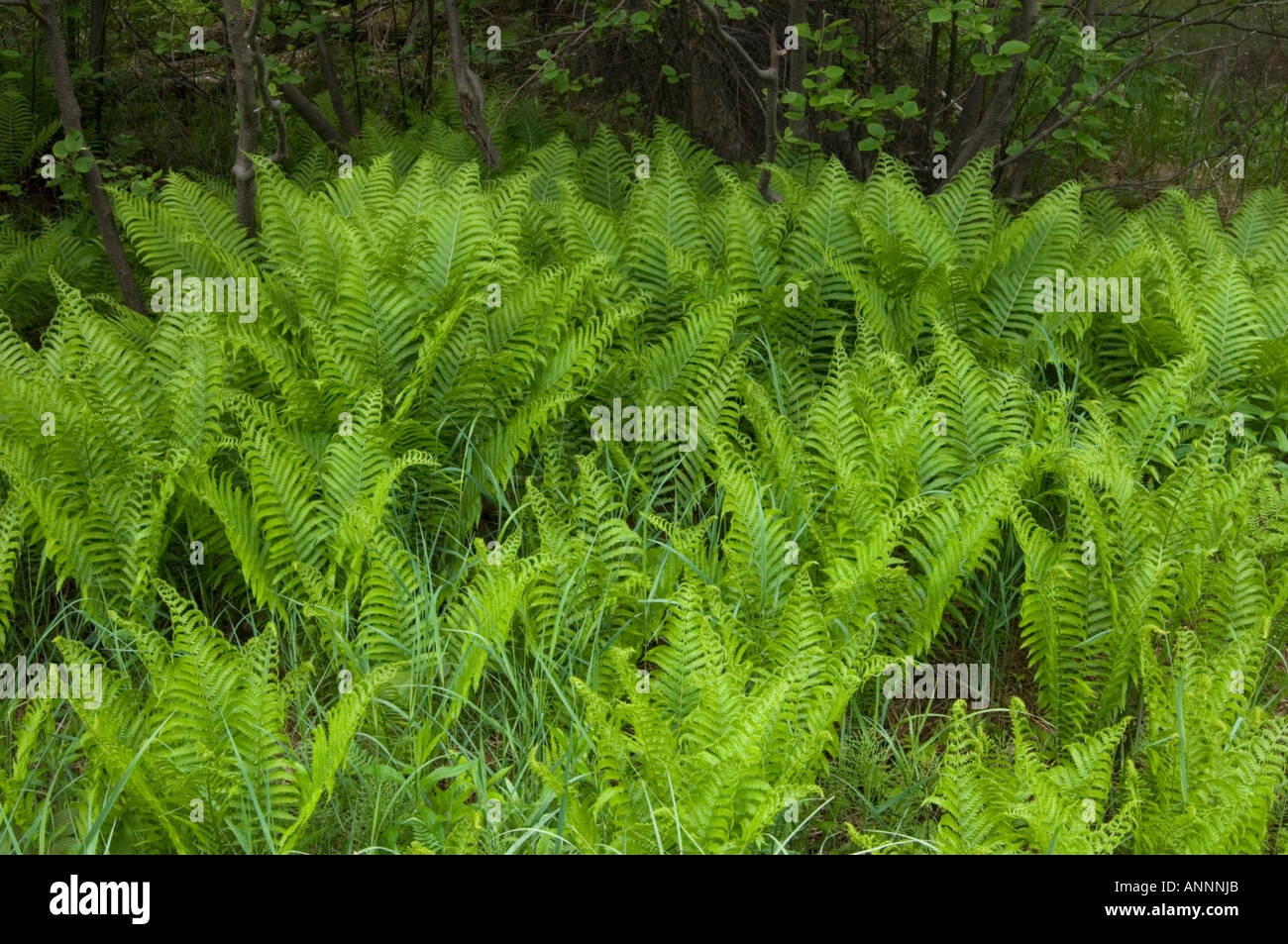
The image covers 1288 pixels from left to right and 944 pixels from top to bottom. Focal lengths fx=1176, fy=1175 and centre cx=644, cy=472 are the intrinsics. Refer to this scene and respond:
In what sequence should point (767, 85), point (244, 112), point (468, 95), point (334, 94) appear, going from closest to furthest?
point (244, 112), point (767, 85), point (468, 95), point (334, 94)

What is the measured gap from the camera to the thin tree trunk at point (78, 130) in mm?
4500

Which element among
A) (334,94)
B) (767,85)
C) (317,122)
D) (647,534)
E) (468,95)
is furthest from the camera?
(334,94)

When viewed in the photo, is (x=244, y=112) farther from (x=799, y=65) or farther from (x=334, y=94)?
(x=799, y=65)

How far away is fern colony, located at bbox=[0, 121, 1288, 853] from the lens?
254 cm

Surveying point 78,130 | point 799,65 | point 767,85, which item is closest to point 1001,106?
point 799,65

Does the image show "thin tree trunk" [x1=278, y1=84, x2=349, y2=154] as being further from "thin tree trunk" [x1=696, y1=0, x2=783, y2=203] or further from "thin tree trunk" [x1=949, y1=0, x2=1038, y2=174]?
"thin tree trunk" [x1=949, y1=0, x2=1038, y2=174]

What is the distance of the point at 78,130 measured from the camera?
4523mm

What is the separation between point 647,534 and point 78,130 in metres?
2.84

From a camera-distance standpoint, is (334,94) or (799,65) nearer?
(799,65)

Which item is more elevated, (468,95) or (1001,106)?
(468,95)

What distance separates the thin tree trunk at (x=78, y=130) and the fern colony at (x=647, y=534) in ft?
0.38

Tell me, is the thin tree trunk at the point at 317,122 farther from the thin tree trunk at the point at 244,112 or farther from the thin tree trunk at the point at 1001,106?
the thin tree trunk at the point at 1001,106

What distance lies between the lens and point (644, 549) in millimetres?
3248

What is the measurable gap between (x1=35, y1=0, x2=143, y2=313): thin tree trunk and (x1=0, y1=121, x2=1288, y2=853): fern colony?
0.11 m
